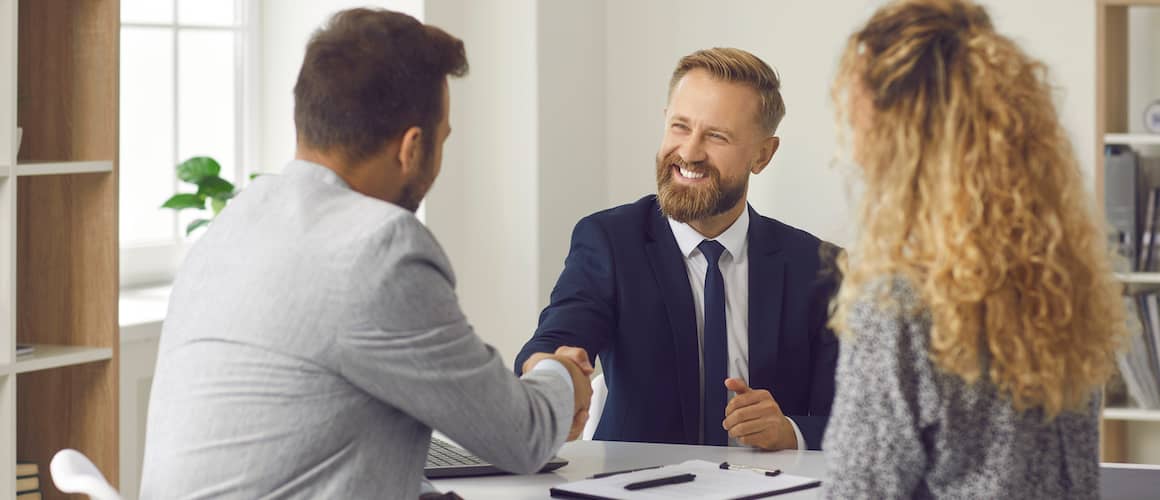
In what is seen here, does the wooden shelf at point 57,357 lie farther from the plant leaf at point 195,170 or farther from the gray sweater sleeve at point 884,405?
the gray sweater sleeve at point 884,405

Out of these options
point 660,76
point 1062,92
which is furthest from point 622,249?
point 660,76

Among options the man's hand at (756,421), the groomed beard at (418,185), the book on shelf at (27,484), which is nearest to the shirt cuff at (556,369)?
the groomed beard at (418,185)

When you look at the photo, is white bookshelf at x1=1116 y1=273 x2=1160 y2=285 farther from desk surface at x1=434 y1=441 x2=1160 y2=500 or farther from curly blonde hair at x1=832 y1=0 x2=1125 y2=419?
curly blonde hair at x1=832 y1=0 x2=1125 y2=419

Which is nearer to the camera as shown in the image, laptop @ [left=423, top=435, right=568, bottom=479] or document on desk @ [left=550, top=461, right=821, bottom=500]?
document on desk @ [left=550, top=461, right=821, bottom=500]

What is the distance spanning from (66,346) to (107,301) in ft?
0.50

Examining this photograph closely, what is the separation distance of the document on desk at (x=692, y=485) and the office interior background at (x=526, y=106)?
2.02m

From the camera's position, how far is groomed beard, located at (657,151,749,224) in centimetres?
259

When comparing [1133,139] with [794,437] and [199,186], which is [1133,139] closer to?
[794,437]

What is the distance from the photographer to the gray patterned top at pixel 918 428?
1.30 m

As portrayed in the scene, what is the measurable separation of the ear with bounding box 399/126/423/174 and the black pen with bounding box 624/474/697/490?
1.73ft

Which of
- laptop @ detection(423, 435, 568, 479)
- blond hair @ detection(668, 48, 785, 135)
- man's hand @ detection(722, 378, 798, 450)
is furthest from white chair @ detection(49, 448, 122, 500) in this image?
blond hair @ detection(668, 48, 785, 135)

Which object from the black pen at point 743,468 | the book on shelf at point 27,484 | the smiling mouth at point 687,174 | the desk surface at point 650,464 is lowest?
the book on shelf at point 27,484

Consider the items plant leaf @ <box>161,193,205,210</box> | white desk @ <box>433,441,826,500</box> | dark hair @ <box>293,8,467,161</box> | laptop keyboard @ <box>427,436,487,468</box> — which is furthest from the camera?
plant leaf @ <box>161,193,205,210</box>

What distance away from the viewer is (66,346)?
9.72 ft
